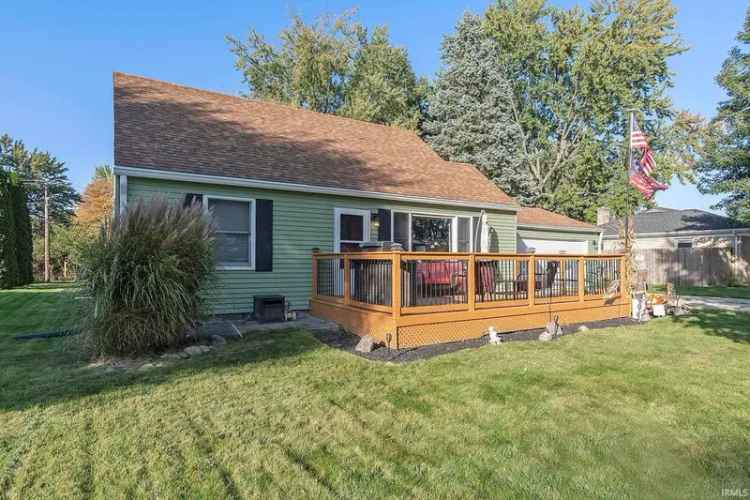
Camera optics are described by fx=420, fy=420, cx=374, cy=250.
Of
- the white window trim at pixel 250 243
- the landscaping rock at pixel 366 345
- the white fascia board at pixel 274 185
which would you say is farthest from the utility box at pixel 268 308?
the landscaping rock at pixel 366 345

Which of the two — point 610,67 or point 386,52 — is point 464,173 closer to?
point 386,52

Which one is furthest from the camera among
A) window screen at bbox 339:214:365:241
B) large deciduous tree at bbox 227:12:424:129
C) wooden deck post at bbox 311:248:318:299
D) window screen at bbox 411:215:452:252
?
large deciduous tree at bbox 227:12:424:129

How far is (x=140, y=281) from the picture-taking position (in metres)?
4.92

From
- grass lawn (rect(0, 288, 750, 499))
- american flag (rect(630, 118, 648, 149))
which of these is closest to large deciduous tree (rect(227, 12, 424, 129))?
american flag (rect(630, 118, 648, 149))

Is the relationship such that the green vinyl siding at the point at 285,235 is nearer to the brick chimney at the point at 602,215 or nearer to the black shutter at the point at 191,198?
the black shutter at the point at 191,198

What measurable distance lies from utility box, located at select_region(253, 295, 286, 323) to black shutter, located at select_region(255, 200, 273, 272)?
25.9 inches

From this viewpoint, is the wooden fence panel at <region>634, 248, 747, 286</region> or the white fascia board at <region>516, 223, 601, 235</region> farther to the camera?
the wooden fence panel at <region>634, 248, 747, 286</region>

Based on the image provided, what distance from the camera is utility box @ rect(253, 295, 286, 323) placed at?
298 inches

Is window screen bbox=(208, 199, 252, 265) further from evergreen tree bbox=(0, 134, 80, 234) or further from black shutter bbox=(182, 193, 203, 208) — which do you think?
evergreen tree bbox=(0, 134, 80, 234)

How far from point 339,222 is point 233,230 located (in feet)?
7.11

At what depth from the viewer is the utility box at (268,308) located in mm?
7564

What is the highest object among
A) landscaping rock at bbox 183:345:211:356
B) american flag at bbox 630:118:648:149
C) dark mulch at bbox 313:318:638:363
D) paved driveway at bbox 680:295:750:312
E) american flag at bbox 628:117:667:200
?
american flag at bbox 630:118:648:149

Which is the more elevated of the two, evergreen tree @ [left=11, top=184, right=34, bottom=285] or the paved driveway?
evergreen tree @ [left=11, top=184, right=34, bottom=285]

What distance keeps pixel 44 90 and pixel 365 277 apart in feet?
67.6
